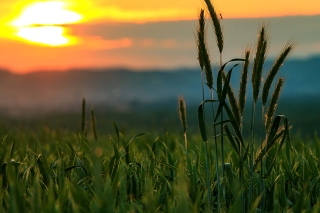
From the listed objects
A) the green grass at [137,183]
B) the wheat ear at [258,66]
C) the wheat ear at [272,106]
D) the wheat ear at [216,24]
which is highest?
the wheat ear at [216,24]

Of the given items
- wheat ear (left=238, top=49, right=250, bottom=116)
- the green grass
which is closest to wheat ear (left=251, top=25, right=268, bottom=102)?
wheat ear (left=238, top=49, right=250, bottom=116)

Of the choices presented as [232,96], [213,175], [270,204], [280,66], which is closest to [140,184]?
[213,175]

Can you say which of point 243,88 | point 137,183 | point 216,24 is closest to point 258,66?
point 243,88

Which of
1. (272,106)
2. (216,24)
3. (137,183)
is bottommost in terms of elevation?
(137,183)

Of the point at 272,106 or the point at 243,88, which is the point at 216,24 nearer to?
the point at 243,88

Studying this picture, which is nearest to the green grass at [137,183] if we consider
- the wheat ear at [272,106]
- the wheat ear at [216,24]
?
the wheat ear at [272,106]

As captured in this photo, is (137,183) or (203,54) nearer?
(203,54)

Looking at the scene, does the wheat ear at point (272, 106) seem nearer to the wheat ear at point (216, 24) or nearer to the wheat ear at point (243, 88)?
the wheat ear at point (243, 88)

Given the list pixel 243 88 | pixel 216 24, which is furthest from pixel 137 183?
pixel 216 24

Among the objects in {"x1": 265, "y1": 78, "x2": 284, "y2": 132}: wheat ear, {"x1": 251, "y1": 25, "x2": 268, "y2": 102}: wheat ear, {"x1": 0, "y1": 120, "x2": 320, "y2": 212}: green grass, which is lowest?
{"x1": 0, "y1": 120, "x2": 320, "y2": 212}: green grass

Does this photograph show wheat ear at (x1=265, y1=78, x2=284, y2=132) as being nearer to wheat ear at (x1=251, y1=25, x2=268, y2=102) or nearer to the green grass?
wheat ear at (x1=251, y1=25, x2=268, y2=102)

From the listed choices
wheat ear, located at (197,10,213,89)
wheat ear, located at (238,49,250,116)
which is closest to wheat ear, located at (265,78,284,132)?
wheat ear, located at (238,49,250,116)

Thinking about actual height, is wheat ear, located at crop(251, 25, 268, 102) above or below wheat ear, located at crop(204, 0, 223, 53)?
below

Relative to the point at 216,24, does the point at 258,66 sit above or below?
below
